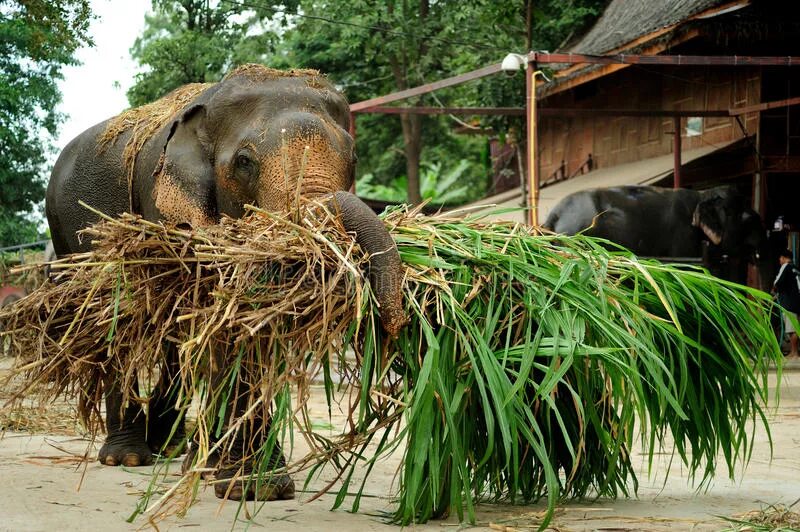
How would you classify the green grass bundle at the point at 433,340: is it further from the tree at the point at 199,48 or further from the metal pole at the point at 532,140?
the tree at the point at 199,48

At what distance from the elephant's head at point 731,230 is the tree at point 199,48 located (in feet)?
45.9

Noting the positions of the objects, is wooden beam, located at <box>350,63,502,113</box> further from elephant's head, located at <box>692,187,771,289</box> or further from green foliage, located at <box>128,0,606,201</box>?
green foliage, located at <box>128,0,606,201</box>

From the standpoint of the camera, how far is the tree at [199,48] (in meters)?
27.9

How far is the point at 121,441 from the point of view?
6938 millimetres

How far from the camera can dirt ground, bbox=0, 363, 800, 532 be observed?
4730mm

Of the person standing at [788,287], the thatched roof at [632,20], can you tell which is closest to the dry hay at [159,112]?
the person standing at [788,287]

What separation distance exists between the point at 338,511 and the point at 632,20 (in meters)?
16.9

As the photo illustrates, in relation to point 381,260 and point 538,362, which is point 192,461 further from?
point 538,362

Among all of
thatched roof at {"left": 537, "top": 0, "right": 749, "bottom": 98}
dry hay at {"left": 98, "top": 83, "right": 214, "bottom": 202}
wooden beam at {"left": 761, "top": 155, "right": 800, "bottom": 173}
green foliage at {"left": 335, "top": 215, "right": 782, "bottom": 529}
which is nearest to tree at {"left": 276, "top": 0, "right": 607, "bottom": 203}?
thatched roof at {"left": 537, "top": 0, "right": 749, "bottom": 98}

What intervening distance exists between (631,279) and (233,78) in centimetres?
235

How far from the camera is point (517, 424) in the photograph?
184 inches

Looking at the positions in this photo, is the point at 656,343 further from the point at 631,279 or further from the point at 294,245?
the point at 294,245

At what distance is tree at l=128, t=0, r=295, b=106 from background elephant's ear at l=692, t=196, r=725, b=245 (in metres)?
14.0

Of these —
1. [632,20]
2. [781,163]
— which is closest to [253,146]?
[781,163]
